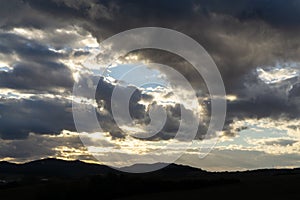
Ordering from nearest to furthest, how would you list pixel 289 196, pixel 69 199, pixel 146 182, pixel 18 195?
pixel 289 196, pixel 69 199, pixel 18 195, pixel 146 182

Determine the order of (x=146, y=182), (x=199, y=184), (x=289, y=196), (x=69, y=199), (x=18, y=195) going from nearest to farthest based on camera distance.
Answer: (x=289, y=196) < (x=69, y=199) < (x=18, y=195) < (x=146, y=182) < (x=199, y=184)

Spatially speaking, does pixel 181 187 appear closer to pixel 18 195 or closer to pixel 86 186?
pixel 86 186

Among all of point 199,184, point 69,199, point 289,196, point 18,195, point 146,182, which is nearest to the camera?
point 289,196

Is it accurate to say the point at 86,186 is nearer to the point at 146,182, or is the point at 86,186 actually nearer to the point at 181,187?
the point at 146,182

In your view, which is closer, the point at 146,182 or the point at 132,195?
the point at 132,195

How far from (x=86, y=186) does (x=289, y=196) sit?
42225 mm

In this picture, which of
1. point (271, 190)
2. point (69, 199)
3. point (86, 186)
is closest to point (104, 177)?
point (86, 186)

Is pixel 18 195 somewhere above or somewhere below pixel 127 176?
below

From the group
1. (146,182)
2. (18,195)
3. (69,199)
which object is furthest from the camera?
(146,182)

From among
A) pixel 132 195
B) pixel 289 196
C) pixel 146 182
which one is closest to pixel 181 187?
pixel 146 182

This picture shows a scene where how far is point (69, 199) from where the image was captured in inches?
3349

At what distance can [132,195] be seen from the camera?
294ft

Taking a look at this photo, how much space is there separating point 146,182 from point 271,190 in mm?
29149

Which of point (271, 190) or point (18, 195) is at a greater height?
point (271, 190)
